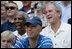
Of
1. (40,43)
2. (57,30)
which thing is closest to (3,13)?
(57,30)

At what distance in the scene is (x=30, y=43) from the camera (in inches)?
166

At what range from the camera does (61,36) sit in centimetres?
484

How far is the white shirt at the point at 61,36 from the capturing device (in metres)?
4.72

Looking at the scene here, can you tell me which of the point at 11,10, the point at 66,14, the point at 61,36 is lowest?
the point at 61,36

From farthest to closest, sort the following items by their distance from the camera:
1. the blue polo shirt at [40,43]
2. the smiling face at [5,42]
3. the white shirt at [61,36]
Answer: the white shirt at [61,36] < the smiling face at [5,42] < the blue polo shirt at [40,43]

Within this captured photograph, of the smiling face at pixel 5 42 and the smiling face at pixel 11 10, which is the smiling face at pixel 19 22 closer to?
the smiling face at pixel 11 10

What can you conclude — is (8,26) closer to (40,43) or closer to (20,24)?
(20,24)

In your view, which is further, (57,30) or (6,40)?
(57,30)

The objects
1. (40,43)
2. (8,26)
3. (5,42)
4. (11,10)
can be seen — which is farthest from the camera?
(11,10)

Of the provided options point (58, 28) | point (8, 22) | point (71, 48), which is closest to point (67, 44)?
point (71, 48)

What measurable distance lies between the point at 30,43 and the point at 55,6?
46.9 inches

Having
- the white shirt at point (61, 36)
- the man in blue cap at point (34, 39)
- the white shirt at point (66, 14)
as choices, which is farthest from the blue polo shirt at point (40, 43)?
the white shirt at point (66, 14)

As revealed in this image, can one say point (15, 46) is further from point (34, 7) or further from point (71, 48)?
point (34, 7)

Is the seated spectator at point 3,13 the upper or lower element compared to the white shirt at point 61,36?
upper
